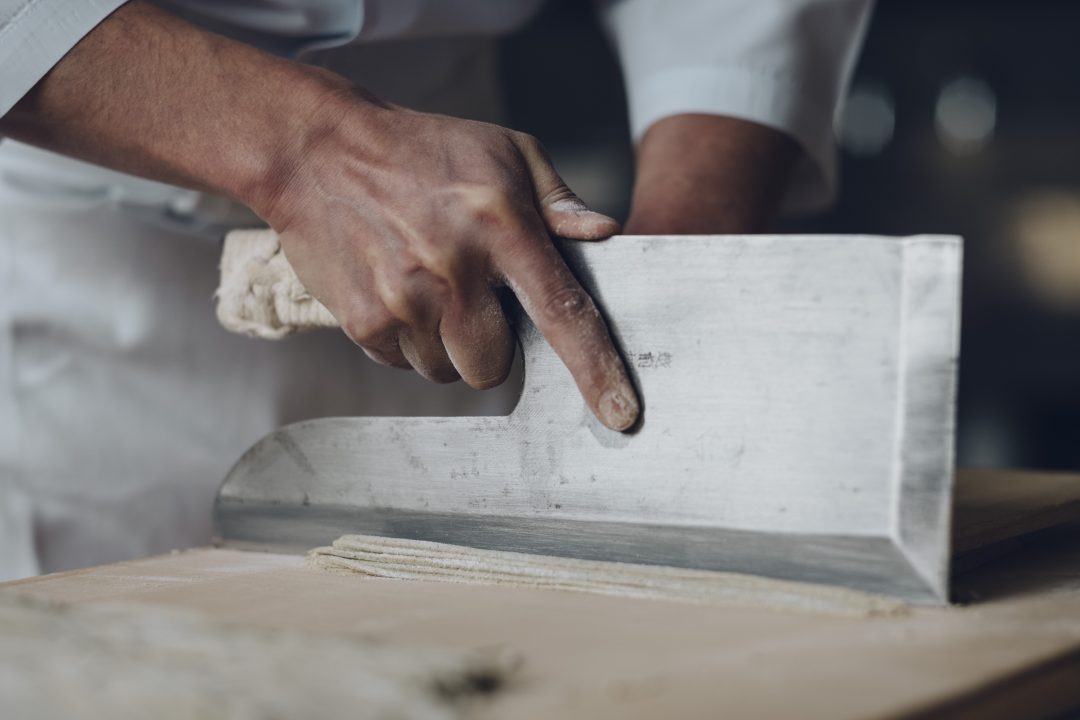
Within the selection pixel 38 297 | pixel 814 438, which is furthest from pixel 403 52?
pixel 814 438

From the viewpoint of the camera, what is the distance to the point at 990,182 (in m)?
2.84

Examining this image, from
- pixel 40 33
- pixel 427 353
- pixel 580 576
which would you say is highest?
pixel 40 33

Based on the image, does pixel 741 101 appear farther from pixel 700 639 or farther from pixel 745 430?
pixel 700 639

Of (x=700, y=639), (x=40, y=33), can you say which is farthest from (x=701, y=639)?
(x=40, y=33)

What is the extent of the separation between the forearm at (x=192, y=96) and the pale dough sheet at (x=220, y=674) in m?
0.36

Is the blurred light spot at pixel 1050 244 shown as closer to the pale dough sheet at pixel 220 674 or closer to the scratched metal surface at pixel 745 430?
the scratched metal surface at pixel 745 430

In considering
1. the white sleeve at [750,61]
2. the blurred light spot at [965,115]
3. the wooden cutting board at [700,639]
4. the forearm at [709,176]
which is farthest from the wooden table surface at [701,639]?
the blurred light spot at [965,115]

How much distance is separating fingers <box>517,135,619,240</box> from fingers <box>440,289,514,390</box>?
0.06m

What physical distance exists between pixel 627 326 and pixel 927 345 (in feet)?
0.57

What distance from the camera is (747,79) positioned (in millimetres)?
1064

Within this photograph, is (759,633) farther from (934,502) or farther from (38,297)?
(38,297)

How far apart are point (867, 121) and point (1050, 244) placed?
60 centimetres

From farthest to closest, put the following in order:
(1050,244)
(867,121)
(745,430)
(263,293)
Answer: (867,121) < (1050,244) < (263,293) < (745,430)

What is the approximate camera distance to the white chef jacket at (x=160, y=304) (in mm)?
1015
